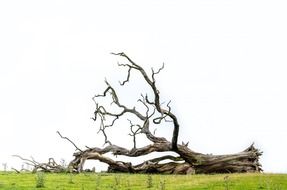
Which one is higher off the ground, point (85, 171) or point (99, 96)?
point (99, 96)

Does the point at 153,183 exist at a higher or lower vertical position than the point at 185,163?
lower

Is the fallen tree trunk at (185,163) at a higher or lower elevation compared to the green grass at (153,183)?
higher

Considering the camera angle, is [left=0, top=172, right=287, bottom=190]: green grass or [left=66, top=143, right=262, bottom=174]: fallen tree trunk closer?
[left=0, top=172, right=287, bottom=190]: green grass

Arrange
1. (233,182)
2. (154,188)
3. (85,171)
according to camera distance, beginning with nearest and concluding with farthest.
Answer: (154,188), (233,182), (85,171)

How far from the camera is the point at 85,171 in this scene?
45.6 meters

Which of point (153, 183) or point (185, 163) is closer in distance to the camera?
point (153, 183)

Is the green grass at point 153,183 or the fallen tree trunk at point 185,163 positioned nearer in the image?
the green grass at point 153,183

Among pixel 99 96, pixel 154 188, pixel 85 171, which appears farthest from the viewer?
pixel 99 96

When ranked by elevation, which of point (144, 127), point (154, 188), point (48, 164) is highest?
point (144, 127)

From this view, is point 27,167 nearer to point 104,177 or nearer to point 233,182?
point 104,177

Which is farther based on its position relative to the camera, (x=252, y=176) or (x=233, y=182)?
(x=252, y=176)

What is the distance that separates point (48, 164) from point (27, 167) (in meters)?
2.14

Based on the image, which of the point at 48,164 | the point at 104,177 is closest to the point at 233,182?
the point at 104,177

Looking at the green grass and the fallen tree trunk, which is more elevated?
the fallen tree trunk
